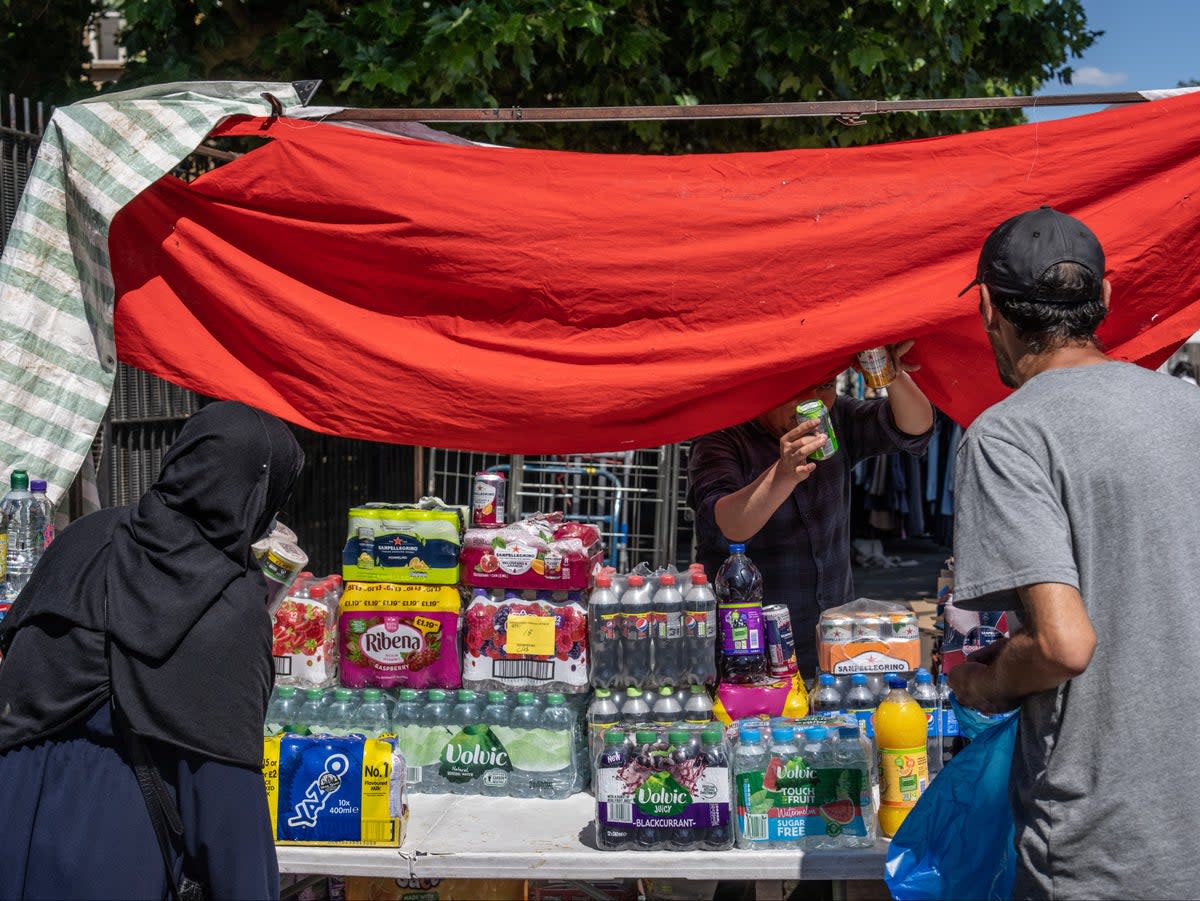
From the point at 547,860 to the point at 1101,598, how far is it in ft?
5.81

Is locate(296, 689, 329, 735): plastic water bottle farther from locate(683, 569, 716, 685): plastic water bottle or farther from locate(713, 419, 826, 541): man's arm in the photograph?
locate(713, 419, 826, 541): man's arm

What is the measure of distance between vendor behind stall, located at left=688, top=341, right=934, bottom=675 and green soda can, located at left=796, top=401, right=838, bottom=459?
351 millimetres

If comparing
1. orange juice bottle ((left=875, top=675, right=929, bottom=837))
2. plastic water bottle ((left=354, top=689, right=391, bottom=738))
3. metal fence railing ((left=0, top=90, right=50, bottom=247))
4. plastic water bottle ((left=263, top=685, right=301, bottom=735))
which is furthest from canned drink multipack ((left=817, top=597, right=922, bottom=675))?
metal fence railing ((left=0, top=90, right=50, bottom=247))

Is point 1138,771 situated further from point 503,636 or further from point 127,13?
point 127,13

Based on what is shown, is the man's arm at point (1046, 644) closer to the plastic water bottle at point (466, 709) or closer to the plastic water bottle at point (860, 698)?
the plastic water bottle at point (860, 698)

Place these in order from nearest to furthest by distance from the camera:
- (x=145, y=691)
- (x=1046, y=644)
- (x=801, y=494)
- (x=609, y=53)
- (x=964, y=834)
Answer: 1. (x=1046, y=644)
2. (x=145, y=691)
3. (x=964, y=834)
4. (x=801, y=494)
5. (x=609, y=53)

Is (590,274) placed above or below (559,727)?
above

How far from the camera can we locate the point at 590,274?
374 cm

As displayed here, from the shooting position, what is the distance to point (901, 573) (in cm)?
1305

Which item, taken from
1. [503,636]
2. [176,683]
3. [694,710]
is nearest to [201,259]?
[503,636]

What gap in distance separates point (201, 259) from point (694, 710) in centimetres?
209

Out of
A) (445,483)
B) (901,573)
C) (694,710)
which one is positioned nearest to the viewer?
(694,710)

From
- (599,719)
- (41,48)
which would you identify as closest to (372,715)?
(599,719)

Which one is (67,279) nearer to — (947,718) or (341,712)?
(341,712)
